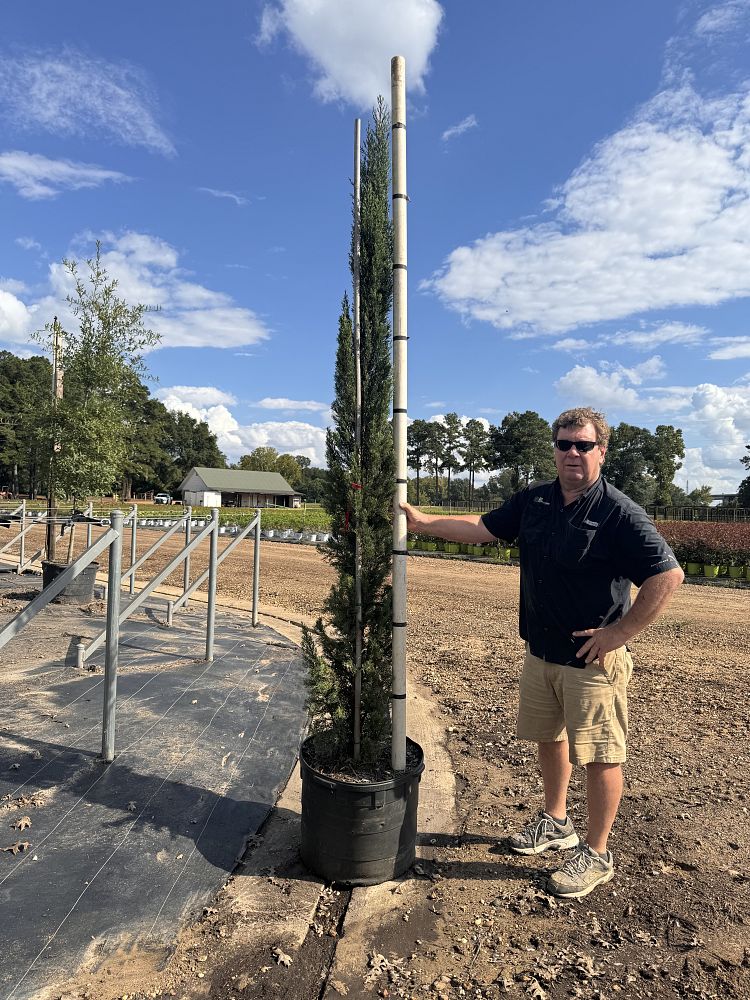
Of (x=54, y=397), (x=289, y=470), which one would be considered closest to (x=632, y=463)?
(x=289, y=470)

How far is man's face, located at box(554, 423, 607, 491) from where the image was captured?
2627 millimetres

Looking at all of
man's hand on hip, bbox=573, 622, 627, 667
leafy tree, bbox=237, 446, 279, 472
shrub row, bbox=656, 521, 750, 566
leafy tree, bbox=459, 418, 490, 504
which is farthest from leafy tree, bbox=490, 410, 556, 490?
man's hand on hip, bbox=573, 622, 627, 667

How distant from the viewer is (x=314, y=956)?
2.28 metres

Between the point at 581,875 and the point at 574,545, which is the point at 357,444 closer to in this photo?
the point at 574,545

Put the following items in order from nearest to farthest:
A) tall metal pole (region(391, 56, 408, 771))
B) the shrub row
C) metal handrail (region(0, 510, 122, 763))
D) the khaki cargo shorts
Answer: the khaki cargo shorts < tall metal pole (region(391, 56, 408, 771)) < metal handrail (region(0, 510, 122, 763)) < the shrub row

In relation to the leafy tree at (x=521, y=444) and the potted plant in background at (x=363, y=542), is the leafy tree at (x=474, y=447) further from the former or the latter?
the potted plant in background at (x=363, y=542)

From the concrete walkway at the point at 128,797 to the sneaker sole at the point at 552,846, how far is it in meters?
1.33

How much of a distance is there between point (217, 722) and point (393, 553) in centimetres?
232

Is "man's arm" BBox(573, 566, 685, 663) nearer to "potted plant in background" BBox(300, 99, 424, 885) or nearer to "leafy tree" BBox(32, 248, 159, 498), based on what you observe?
"potted plant in background" BBox(300, 99, 424, 885)

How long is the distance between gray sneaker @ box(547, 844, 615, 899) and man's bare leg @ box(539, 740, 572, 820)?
0.88ft

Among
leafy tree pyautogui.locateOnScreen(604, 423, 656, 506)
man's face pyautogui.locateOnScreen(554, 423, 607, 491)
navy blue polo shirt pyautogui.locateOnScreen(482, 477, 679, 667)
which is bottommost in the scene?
navy blue polo shirt pyautogui.locateOnScreen(482, 477, 679, 667)

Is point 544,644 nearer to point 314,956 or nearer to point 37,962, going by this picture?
point 314,956

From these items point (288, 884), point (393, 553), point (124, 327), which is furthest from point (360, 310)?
point (124, 327)

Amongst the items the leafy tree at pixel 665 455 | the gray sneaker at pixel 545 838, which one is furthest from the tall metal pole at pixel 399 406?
the leafy tree at pixel 665 455
